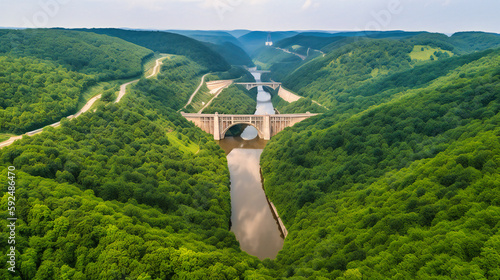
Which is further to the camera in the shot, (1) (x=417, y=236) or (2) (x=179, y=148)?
(2) (x=179, y=148)

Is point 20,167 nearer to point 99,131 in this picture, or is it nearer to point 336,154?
point 99,131

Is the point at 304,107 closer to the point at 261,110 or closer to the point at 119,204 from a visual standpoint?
the point at 261,110

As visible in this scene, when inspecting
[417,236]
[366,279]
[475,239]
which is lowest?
[366,279]

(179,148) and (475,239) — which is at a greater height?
(475,239)

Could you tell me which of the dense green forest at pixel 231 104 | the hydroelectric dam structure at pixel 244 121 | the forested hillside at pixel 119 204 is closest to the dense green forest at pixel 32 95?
the forested hillside at pixel 119 204

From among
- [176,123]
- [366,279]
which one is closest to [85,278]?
[366,279]

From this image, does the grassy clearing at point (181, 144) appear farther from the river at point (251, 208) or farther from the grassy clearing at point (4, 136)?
the grassy clearing at point (4, 136)
